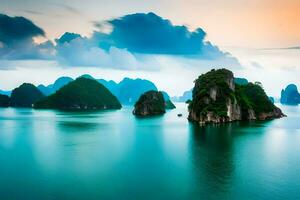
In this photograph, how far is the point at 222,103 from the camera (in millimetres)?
101688

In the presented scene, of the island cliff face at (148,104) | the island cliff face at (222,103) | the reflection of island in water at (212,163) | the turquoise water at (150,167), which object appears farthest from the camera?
the island cliff face at (148,104)

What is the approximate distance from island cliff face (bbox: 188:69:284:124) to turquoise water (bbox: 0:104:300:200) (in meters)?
27.4

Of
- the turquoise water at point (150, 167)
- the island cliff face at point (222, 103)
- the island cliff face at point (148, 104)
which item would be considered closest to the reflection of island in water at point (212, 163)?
the turquoise water at point (150, 167)

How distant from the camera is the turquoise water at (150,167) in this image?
32938 mm

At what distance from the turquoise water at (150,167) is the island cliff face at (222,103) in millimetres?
27412

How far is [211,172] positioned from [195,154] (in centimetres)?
1166

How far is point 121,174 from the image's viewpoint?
39656 mm

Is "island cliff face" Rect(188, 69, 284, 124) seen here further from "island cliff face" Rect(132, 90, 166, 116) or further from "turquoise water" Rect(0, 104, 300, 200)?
"island cliff face" Rect(132, 90, 166, 116)

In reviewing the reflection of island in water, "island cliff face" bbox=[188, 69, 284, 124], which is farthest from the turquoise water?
"island cliff face" bbox=[188, 69, 284, 124]

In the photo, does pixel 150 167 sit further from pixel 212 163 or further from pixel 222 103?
pixel 222 103

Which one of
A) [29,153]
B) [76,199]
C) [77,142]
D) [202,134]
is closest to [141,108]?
[202,134]

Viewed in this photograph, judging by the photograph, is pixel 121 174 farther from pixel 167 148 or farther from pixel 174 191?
pixel 167 148

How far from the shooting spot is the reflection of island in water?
34.0m

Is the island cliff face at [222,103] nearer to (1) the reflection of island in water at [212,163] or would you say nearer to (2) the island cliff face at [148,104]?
(1) the reflection of island in water at [212,163]
